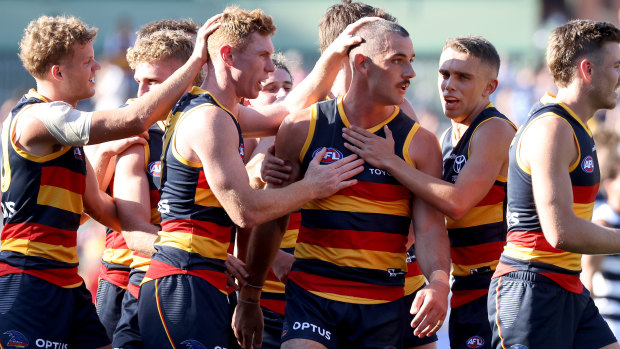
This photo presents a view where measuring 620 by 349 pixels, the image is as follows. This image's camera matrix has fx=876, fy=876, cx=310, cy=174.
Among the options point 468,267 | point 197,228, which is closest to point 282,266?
point 197,228

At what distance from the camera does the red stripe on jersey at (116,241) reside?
6.46 metres

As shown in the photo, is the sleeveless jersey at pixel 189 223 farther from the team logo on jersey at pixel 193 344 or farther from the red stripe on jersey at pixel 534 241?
the red stripe on jersey at pixel 534 241

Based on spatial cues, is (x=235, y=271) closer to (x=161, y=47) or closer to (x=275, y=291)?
(x=275, y=291)

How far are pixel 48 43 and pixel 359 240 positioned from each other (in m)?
2.34

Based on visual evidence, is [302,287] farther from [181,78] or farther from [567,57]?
[567,57]

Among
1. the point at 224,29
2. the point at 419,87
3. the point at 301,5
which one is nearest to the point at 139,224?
the point at 224,29

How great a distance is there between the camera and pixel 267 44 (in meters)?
5.43

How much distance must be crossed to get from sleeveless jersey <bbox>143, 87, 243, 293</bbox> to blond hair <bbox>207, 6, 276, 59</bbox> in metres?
0.37

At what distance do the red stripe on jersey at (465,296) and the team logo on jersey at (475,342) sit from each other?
249mm

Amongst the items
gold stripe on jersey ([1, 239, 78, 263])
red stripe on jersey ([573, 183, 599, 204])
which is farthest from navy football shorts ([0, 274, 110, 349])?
red stripe on jersey ([573, 183, 599, 204])

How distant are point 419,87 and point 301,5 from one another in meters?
4.53

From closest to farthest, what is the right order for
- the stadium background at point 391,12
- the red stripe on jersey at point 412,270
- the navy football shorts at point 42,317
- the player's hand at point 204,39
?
the navy football shorts at point 42,317
the player's hand at point 204,39
the red stripe on jersey at point 412,270
the stadium background at point 391,12

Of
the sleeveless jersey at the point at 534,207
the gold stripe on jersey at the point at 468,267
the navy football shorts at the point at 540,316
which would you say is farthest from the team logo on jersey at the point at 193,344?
the gold stripe on jersey at the point at 468,267

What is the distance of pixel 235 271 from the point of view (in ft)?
17.7
